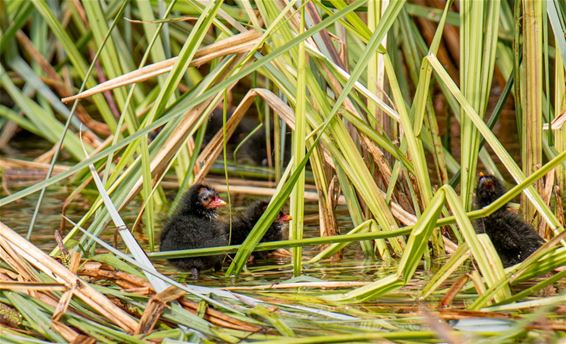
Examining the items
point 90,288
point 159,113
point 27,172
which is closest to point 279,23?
point 159,113

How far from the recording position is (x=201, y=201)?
5.00 m

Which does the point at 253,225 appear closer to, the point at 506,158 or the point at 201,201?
the point at 201,201

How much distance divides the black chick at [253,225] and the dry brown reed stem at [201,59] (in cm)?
83

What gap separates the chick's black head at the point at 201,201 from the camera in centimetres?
499

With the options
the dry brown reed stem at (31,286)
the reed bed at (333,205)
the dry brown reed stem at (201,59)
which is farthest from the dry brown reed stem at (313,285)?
the dry brown reed stem at (201,59)

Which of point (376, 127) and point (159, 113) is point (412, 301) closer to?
point (376, 127)

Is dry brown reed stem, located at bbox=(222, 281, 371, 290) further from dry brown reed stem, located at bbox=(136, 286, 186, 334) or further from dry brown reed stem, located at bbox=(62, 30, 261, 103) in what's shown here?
dry brown reed stem, located at bbox=(62, 30, 261, 103)

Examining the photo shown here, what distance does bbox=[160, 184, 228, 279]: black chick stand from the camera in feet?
15.2

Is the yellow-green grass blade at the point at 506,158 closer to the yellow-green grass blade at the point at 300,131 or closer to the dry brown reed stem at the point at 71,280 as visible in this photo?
the yellow-green grass blade at the point at 300,131

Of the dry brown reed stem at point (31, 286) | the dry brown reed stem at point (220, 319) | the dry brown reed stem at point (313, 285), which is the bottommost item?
the dry brown reed stem at point (220, 319)

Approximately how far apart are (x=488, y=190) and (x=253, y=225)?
1.10 m

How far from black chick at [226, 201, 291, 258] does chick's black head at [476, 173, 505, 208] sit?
886 mm

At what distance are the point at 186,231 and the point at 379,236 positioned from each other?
1.25 m

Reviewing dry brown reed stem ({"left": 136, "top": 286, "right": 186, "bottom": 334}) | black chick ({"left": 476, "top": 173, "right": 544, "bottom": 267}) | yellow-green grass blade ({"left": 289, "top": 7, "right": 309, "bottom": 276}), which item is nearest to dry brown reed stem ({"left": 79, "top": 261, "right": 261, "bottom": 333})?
dry brown reed stem ({"left": 136, "top": 286, "right": 186, "bottom": 334})
